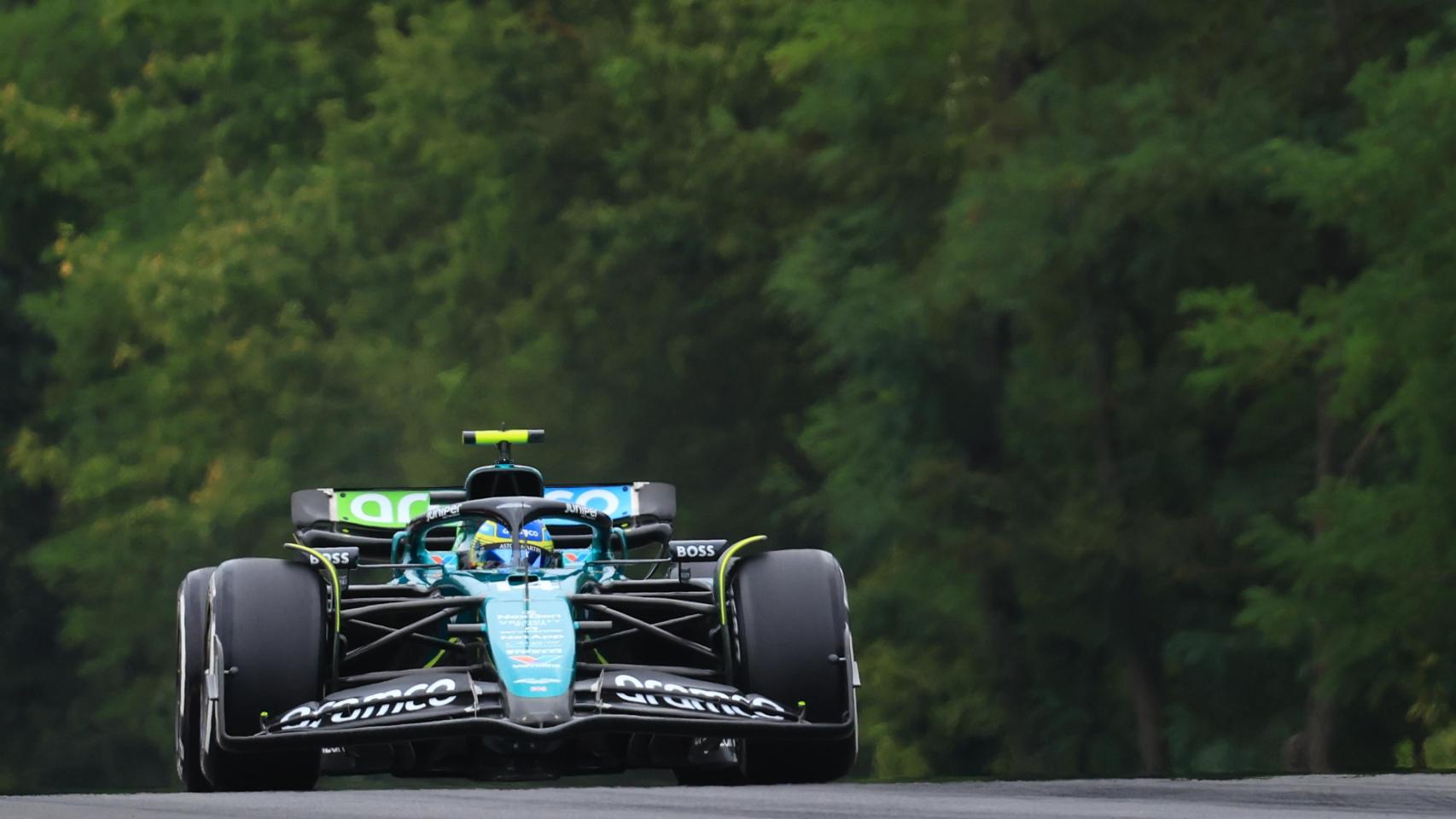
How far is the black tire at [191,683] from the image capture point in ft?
45.0

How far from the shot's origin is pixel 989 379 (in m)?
34.4

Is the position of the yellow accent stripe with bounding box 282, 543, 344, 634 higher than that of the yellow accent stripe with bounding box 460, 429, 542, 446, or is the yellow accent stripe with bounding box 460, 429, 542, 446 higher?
the yellow accent stripe with bounding box 460, 429, 542, 446

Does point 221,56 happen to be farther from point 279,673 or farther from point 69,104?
point 279,673

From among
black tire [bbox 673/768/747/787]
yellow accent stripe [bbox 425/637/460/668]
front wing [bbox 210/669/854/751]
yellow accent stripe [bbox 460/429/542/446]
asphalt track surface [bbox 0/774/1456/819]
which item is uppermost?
yellow accent stripe [bbox 460/429/542/446]

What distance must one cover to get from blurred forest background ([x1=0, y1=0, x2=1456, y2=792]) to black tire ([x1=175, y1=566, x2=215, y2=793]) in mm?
16209

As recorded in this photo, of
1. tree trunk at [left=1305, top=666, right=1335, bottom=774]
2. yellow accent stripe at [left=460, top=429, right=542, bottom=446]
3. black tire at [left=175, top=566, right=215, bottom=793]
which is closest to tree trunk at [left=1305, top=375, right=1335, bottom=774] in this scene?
tree trunk at [left=1305, top=666, right=1335, bottom=774]

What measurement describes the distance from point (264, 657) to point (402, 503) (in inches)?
162

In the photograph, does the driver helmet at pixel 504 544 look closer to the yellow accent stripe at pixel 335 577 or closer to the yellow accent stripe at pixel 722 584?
the yellow accent stripe at pixel 335 577

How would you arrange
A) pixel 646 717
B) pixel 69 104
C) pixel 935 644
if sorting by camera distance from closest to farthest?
pixel 646 717 → pixel 935 644 → pixel 69 104

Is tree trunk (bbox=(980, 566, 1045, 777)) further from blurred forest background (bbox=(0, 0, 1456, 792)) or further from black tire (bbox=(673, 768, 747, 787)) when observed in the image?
black tire (bbox=(673, 768, 747, 787))

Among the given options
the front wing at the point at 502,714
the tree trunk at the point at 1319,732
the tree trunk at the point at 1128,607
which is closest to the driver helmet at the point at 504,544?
the front wing at the point at 502,714

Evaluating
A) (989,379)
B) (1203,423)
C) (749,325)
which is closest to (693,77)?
(749,325)

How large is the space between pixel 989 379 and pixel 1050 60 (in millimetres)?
3721

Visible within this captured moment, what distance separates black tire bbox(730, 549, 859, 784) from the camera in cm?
1348
